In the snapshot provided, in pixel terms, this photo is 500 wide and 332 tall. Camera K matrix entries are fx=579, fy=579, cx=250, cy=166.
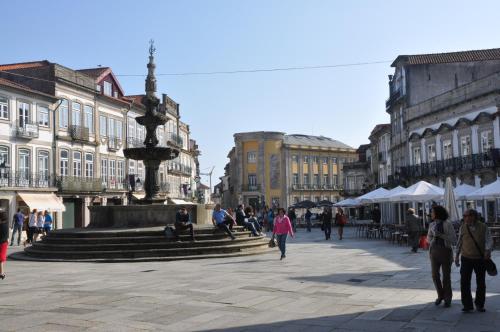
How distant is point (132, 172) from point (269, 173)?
3200 cm

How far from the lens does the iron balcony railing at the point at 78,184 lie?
36.8 metres

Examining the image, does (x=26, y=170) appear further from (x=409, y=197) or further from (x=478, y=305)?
(x=478, y=305)

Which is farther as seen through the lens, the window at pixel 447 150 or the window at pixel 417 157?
the window at pixel 417 157

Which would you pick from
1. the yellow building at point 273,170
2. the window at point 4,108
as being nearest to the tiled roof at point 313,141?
the yellow building at point 273,170

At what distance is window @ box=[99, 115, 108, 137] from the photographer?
4219cm

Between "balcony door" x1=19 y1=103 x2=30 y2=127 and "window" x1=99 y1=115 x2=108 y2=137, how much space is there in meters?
7.90

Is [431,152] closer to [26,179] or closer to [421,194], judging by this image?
[421,194]

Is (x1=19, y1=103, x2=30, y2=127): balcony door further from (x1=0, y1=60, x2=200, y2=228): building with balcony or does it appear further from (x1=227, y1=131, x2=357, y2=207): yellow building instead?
(x1=227, y1=131, x2=357, y2=207): yellow building

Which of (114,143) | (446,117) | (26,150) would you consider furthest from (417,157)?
(26,150)

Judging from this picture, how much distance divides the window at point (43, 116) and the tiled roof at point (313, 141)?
44.8 metres

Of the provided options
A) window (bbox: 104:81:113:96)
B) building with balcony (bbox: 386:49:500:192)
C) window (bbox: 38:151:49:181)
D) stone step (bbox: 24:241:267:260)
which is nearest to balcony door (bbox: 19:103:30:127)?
window (bbox: 38:151:49:181)

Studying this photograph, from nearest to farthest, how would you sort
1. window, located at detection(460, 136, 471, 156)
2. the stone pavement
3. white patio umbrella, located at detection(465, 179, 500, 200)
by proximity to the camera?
the stone pavement
white patio umbrella, located at detection(465, 179, 500, 200)
window, located at detection(460, 136, 471, 156)

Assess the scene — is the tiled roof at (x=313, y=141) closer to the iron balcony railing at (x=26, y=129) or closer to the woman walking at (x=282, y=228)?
the iron balcony railing at (x=26, y=129)

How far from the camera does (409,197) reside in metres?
22.7
